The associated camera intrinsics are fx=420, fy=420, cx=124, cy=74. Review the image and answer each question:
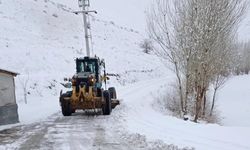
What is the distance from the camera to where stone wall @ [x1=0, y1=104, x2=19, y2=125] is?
1789cm

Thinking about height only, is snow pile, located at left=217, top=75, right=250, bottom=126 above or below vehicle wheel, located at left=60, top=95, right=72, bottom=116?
below

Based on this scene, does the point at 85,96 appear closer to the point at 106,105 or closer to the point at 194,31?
the point at 106,105

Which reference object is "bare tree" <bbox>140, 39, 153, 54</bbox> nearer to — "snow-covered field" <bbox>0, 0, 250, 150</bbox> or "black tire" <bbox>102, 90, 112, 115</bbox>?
"snow-covered field" <bbox>0, 0, 250, 150</bbox>

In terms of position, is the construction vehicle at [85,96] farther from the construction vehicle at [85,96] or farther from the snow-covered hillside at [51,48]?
the snow-covered hillside at [51,48]

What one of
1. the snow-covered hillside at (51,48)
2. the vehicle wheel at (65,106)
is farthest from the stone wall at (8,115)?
the vehicle wheel at (65,106)

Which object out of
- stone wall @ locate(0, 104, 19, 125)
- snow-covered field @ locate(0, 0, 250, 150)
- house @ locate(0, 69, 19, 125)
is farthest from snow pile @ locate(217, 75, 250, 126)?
house @ locate(0, 69, 19, 125)

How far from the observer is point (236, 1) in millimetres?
20062

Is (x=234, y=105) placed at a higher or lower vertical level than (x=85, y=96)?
lower

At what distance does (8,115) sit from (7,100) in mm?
697

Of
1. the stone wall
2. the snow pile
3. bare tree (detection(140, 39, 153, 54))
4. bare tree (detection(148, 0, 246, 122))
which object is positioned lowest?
the snow pile

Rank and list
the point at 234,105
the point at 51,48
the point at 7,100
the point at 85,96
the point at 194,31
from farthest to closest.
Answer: the point at 51,48 → the point at 234,105 → the point at 194,31 → the point at 7,100 → the point at 85,96

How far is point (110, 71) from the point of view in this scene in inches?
1973

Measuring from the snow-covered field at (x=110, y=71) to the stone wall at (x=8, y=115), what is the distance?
2.16ft

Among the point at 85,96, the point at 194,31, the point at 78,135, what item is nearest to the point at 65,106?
the point at 85,96
